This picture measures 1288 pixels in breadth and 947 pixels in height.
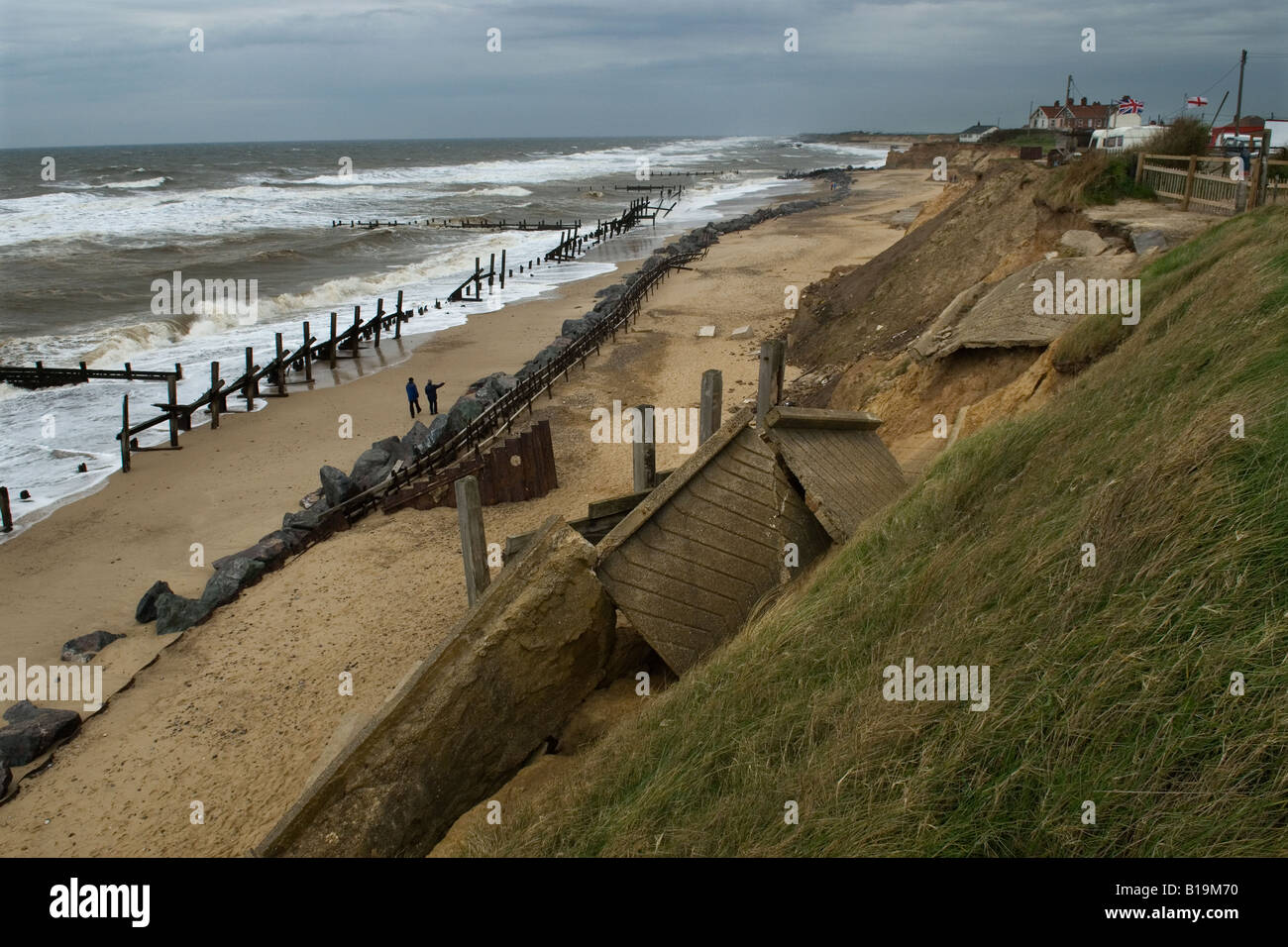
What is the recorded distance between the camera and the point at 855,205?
67.2 meters

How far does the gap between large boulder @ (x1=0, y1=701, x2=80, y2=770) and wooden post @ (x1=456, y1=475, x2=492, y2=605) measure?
5314 millimetres

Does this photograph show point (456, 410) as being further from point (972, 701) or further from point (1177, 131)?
point (1177, 131)

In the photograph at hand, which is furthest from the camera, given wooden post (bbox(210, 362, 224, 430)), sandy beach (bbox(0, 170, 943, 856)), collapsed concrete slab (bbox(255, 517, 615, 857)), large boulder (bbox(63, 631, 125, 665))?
wooden post (bbox(210, 362, 224, 430))

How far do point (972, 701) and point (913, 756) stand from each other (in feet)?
1.34

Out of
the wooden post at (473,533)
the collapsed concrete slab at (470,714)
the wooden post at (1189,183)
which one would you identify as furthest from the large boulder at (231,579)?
the wooden post at (1189,183)

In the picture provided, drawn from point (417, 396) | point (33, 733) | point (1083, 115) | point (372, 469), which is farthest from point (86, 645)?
point (1083, 115)

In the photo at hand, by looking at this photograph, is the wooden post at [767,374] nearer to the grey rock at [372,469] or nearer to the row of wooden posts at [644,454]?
the row of wooden posts at [644,454]

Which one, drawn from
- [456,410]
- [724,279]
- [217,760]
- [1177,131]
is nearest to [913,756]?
[217,760]

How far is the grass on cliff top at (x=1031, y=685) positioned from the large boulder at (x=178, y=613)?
8644 mm

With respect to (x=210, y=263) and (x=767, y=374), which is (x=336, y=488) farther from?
(x=210, y=263)

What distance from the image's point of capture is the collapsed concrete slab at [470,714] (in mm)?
5707

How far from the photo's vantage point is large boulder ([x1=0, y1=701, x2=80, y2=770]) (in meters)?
9.62

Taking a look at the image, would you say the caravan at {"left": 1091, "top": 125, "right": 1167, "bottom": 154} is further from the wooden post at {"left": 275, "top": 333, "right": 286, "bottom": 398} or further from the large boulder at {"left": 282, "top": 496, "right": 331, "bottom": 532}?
the large boulder at {"left": 282, "top": 496, "right": 331, "bottom": 532}

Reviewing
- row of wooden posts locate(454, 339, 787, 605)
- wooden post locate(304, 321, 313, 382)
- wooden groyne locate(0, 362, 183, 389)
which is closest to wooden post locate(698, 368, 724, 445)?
row of wooden posts locate(454, 339, 787, 605)
